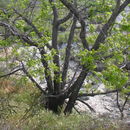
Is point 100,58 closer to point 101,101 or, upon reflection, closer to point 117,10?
point 117,10

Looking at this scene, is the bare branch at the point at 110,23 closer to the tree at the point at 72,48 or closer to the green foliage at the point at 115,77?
the tree at the point at 72,48

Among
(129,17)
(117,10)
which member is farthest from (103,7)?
(129,17)

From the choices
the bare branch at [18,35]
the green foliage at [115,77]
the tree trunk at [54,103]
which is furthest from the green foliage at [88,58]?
the tree trunk at [54,103]

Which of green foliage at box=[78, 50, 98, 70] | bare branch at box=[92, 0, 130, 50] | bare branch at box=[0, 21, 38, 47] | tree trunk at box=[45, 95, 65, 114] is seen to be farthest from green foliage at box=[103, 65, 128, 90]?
tree trunk at box=[45, 95, 65, 114]

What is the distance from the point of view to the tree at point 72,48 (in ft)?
21.8

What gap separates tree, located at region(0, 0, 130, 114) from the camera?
262 inches

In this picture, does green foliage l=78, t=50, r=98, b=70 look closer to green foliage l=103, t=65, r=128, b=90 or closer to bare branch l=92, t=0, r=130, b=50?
green foliage l=103, t=65, r=128, b=90

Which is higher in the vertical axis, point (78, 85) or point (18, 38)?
point (18, 38)

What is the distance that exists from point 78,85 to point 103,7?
2.43 m

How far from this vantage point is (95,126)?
18.2 feet

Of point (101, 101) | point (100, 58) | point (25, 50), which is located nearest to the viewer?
point (100, 58)

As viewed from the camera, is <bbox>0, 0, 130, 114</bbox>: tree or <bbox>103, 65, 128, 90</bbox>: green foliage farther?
<bbox>0, 0, 130, 114</bbox>: tree

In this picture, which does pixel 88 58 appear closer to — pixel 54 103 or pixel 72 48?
pixel 72 48

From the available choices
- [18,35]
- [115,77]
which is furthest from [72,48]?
[115,77]
